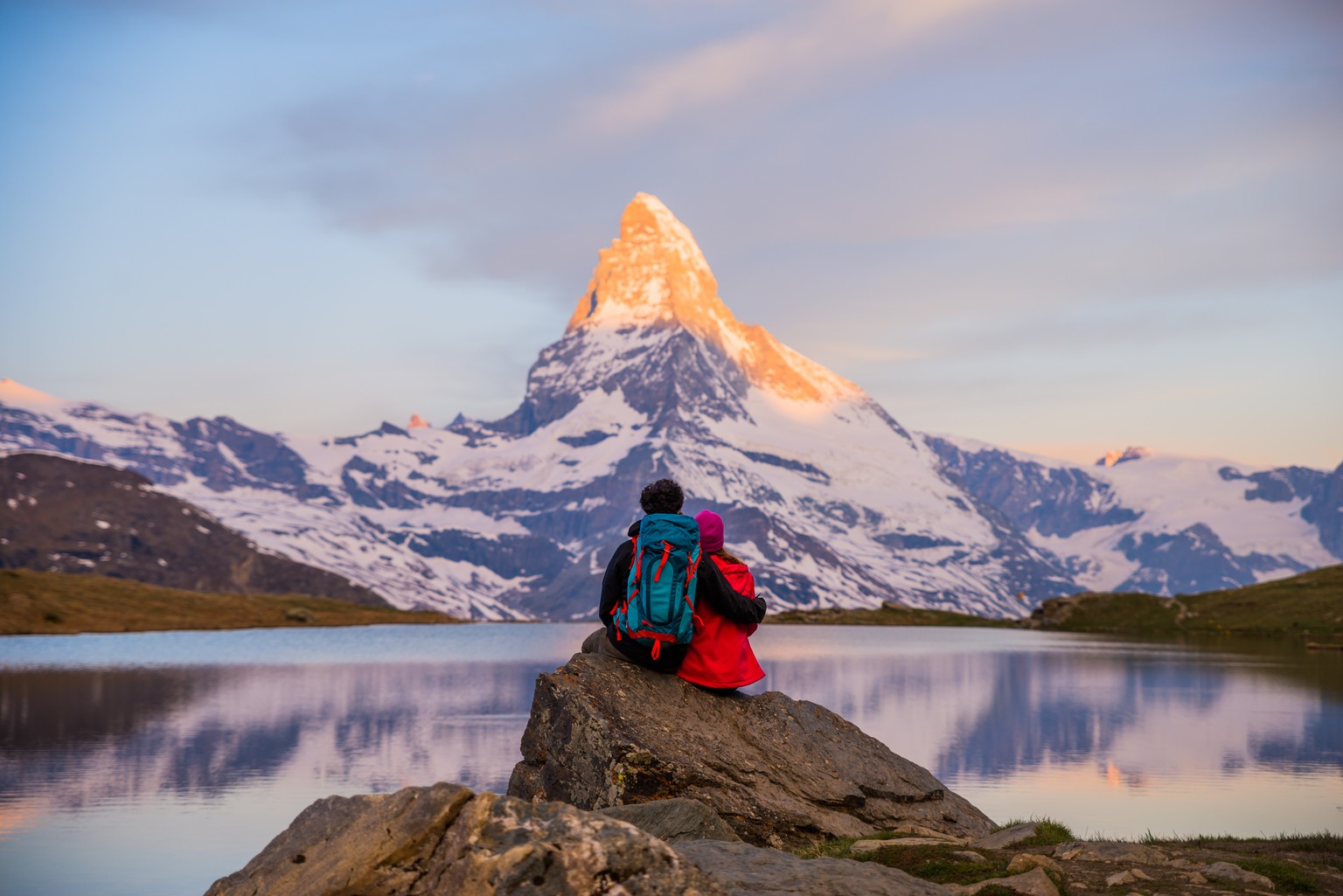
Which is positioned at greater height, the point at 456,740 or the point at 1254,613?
the point at 1254,613

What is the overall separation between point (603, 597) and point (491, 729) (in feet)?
121

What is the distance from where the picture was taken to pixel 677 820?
17.4 meters

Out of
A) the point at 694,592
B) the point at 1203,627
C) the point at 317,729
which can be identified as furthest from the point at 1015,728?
the point at 1203,627

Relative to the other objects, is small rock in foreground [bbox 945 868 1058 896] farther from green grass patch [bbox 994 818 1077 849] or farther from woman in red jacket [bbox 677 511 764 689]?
woman in red jacket [bbox 677 511 764 689]

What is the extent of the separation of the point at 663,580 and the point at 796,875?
25.4ft

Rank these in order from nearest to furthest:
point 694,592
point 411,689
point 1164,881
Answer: point 1164,881, point 694,592, point 411,689

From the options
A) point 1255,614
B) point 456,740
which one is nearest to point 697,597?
point 456,740

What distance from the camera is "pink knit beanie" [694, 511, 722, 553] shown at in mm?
22109

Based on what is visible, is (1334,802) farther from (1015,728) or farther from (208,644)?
(208,644)

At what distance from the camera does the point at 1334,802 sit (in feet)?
111

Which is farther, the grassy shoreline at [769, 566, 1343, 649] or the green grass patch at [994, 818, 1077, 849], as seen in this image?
the grassy shoreline at [769, 566, 1343, 649]

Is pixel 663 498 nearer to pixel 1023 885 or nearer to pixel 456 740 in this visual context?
pixel 1023 885

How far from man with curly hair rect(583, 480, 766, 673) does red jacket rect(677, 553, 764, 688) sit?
38cm

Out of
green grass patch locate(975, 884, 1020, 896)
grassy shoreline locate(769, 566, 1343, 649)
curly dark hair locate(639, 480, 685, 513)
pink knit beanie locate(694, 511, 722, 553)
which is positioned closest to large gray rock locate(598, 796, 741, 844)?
green grass patch locate(975, 884, 1020, 896)
